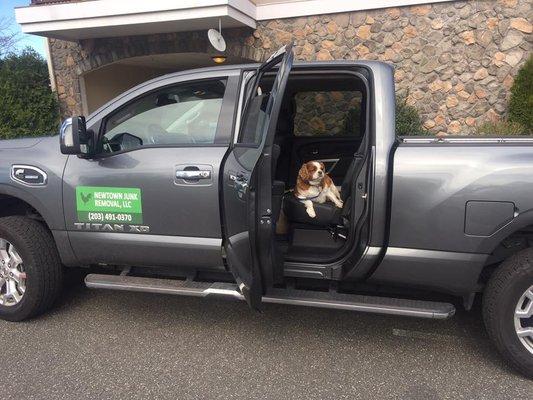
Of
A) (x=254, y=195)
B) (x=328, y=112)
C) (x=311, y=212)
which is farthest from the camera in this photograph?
(x=328, y=112)

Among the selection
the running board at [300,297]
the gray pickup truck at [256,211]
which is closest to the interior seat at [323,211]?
the gray pickup truck at [256,211]

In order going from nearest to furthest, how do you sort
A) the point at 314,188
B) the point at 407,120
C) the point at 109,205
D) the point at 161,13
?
the point at 109,205, the point at 314,188, the point at 407,120, the point at 161,13

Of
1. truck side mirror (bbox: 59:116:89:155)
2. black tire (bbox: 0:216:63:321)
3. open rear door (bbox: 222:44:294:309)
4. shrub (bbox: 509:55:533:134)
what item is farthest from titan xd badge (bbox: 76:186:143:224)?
shrub (bbox: 509:55:533:134)

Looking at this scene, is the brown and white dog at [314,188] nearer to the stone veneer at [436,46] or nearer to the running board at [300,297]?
the running board at [300,297]

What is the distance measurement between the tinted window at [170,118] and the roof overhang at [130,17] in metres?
5.13

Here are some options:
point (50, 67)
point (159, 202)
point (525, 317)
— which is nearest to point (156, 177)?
point (159, 202)

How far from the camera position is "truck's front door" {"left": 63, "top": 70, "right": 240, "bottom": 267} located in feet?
9.91

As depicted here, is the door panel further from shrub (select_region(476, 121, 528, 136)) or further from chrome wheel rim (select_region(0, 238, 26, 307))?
shrub (select_region(476, 121, 528, 136))

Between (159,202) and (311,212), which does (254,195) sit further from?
(311,212)

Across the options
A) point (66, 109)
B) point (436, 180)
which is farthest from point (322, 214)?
point (66, 109)

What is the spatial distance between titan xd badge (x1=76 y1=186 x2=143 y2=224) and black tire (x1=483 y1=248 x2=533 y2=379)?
226cm

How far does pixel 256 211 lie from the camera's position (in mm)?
2660

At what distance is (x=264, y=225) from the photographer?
2.69 m

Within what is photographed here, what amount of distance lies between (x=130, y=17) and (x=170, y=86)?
599 cm
